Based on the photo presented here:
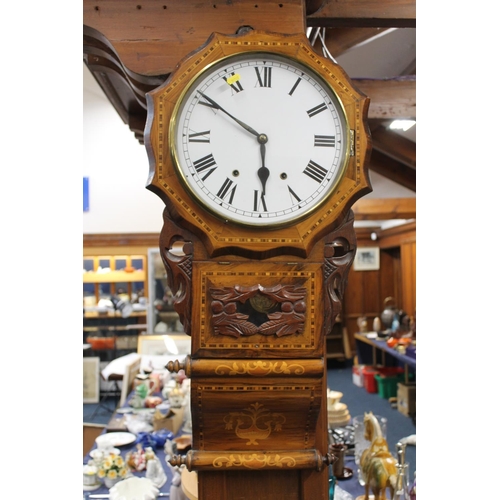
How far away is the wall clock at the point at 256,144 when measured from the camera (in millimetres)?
1093

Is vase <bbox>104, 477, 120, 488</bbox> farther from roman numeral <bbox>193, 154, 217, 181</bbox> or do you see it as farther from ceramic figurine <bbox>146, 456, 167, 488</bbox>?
roman numeral <bbox>193, 154, 217, 181</bbox>

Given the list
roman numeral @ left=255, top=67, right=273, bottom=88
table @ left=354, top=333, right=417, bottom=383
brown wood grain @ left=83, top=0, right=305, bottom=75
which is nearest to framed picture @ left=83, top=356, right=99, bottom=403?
table @ left=354, top=333, right=417, bottom=383

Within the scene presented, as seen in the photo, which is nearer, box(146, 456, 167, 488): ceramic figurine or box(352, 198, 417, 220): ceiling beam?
box(146, 456, 167, 488): ceramic figurine

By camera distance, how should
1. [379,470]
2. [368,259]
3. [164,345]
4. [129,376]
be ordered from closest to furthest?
[379,470]
[129,376]
[164,345]
[368,259]

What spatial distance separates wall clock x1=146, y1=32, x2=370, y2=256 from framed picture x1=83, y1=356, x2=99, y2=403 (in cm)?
548

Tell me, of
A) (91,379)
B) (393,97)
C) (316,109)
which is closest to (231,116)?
(316,109)

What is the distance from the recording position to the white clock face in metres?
1.09

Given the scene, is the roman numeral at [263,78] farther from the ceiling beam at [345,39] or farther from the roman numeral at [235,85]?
the ceiling beam at [345,39]

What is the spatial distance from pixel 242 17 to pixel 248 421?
3.14 ft

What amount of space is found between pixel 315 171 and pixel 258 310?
34 cm

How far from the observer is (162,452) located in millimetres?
2428

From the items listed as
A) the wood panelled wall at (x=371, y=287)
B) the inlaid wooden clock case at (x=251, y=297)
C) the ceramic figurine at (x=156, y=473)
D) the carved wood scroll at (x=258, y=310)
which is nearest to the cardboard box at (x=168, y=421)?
the ceramic figurine at (x=156, y=473)

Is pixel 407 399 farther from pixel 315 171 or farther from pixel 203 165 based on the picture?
pixel 203 165

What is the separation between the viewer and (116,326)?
6641 millimetres
